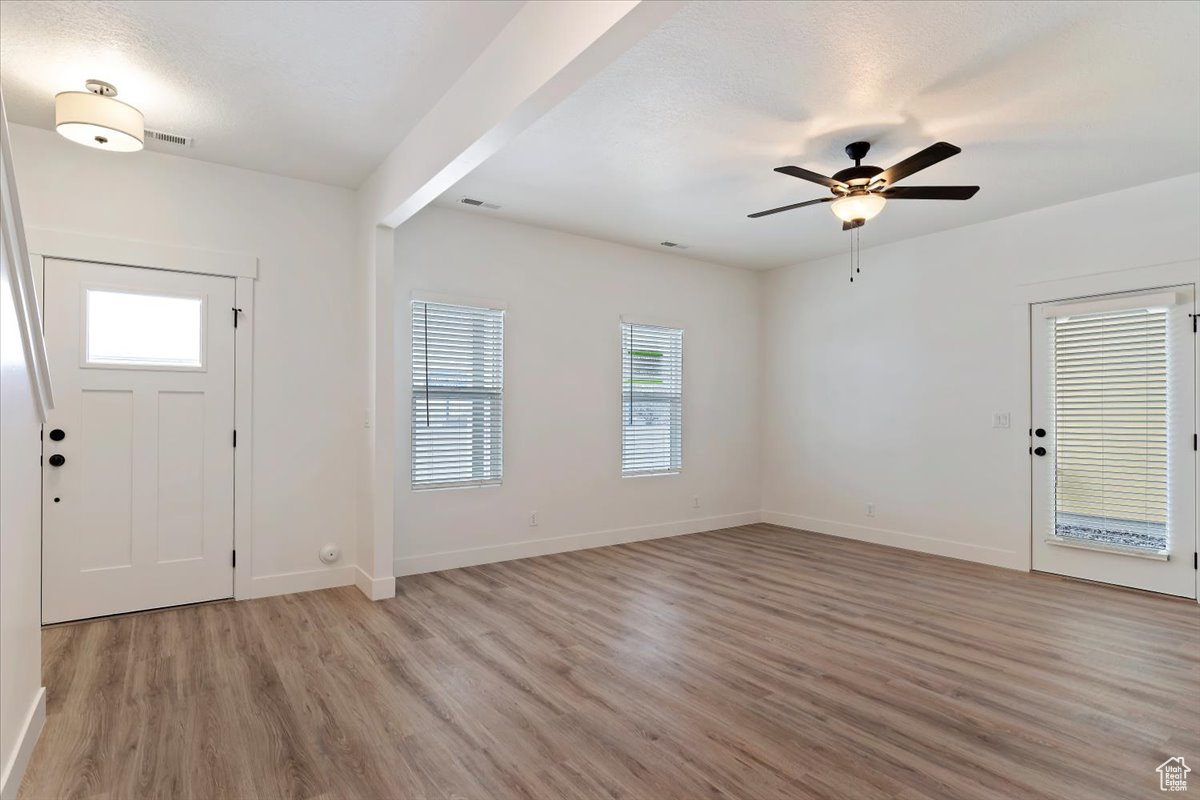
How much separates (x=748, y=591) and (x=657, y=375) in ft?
8.73

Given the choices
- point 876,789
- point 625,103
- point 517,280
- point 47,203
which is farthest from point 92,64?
point 876,789

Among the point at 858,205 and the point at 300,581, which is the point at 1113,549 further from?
the point at 300,581

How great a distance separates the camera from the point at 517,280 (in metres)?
5.55

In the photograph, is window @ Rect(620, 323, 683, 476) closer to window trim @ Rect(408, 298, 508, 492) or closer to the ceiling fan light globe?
window trim @ Rect(408, 298, 508, 492)

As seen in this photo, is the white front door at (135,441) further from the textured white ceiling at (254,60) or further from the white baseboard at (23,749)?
the white baseboard at (23,749)

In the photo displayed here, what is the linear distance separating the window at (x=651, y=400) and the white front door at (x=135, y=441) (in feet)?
11.5

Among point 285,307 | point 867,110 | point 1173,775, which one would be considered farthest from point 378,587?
point 867,110

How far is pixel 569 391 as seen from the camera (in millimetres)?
5867

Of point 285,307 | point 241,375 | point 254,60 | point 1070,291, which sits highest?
point 254,60

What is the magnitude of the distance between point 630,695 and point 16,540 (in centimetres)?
244

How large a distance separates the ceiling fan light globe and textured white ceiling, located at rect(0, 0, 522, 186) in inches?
89.0

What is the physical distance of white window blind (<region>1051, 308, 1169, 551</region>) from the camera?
15.0 ft

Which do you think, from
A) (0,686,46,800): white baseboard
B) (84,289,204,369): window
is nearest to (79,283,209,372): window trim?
(84,289,204,369): window

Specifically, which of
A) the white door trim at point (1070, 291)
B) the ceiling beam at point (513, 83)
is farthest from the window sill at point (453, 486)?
the white door trim at point (1070, 291)
